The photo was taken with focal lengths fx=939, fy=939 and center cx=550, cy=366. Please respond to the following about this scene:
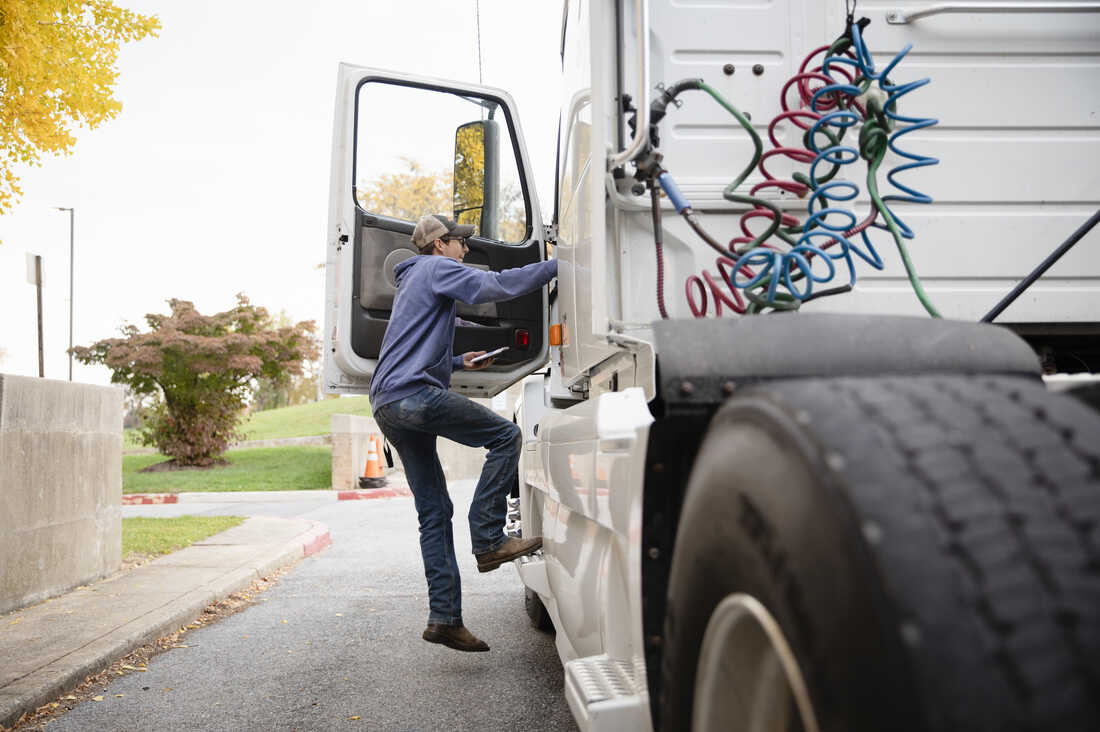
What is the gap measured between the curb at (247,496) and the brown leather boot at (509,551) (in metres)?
11.6

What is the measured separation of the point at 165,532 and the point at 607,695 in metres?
8.04

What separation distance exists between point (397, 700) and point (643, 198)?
239 centimetres

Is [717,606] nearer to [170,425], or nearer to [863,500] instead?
[863,500]

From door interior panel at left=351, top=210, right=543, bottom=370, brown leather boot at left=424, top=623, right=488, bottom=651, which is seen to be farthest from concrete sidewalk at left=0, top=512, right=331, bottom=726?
door interior panel at left=351, top=210, right=543, bottom=370

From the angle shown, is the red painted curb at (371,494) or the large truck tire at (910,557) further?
the red painted curb at (371,494)

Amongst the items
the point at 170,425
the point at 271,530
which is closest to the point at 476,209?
the point at 271,530

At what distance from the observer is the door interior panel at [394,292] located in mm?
4777

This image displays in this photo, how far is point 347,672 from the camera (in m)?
4.34

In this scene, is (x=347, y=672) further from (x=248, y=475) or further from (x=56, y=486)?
(x=248, y=475)

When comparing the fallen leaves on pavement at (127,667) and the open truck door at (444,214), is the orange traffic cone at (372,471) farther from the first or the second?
the open truck door at (444,214)

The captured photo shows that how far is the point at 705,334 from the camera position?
1790 millimetres

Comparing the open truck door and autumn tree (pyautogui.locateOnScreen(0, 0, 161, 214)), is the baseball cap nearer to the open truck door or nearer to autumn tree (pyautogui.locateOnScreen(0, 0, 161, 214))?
the open truck door

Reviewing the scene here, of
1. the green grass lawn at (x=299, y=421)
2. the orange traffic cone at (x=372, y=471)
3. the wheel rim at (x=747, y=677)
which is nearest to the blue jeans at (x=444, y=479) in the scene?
the wheel rim at (x=747, y=677)

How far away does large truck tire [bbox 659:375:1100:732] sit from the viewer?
0.90 metres
